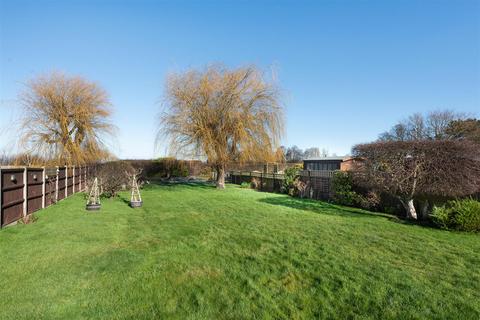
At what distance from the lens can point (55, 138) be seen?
56.1ft

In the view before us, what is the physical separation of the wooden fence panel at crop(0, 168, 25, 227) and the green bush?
9999mm

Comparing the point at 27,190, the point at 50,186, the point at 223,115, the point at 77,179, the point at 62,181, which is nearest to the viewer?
the point at 27,190

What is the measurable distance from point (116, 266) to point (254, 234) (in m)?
2.92

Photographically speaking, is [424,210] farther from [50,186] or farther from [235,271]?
[50,186]

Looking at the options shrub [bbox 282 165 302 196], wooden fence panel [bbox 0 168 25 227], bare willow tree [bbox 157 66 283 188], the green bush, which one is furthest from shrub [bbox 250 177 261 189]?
wooden fence panel [bbox 0 168 25 227]

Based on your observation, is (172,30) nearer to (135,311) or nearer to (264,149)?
(264,149)

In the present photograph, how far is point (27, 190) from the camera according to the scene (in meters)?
7.74

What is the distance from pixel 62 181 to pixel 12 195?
217 inches

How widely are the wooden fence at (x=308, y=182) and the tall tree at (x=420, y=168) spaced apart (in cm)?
367

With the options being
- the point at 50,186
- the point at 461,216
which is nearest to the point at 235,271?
the point at 461,216

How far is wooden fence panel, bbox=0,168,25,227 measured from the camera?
632 centimetres

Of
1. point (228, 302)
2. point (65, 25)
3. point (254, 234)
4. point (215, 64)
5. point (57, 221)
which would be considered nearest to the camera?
point (228, 302)

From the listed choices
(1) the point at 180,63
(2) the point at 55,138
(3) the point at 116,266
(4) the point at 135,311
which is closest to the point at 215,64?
(1) the point at 180,63

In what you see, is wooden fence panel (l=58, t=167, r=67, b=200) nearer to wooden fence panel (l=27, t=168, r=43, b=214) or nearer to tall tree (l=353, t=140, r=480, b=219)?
wooden fence panel (l=27, t=168, r=43, b=214)
